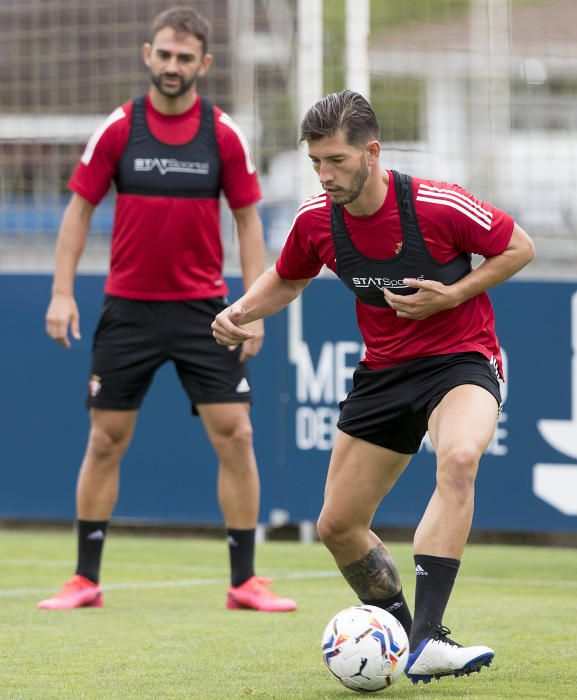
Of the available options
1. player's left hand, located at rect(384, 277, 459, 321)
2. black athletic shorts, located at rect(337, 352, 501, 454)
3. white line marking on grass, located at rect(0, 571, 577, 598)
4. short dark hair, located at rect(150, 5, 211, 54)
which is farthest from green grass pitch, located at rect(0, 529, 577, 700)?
short dark hair, located at rect(150, 5, 211, 54)

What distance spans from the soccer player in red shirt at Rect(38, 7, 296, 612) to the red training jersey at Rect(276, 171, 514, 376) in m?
1.61

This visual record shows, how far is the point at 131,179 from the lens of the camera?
23.1 feet

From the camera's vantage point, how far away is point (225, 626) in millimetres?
6434

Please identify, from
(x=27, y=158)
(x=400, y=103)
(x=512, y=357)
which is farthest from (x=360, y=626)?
(x=27, y=158)

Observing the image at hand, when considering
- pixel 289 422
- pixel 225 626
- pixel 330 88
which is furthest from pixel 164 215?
pixel 330 88

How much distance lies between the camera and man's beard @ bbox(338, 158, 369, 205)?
5094 mm

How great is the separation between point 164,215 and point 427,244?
2.09 metres

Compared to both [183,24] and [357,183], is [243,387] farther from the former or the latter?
[357,183]

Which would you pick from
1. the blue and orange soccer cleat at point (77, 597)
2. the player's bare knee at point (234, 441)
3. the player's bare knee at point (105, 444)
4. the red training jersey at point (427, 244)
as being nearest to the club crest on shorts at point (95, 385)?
the player's bare knee at point (105, 444)

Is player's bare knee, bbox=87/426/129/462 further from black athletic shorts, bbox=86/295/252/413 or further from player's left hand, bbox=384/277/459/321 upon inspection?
player's left hand, bbox=384/277/459/321

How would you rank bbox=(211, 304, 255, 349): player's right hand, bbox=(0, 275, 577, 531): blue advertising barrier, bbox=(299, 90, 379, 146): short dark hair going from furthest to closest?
bbox=(0, 275, 577, 531): blue advertising barrier → bbox=(211, 304, 255, 349): player's right hand → bbox=(299, 90, 379, 146): short dark hair

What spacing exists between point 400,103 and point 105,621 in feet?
15.4

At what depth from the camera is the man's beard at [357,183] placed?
201 inches

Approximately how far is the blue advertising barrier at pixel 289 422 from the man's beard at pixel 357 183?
427 centimetres
